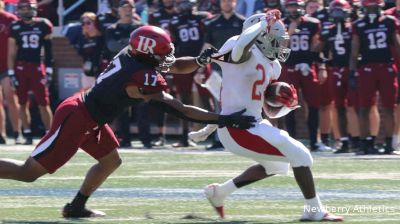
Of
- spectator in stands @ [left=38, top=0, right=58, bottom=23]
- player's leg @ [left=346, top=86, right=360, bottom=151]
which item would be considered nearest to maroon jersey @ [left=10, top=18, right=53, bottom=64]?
spectator in stands @ [left=38, top=0, right=58, bottom=23]

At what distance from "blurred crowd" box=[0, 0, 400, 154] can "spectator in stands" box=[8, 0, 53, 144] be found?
4 centimetres

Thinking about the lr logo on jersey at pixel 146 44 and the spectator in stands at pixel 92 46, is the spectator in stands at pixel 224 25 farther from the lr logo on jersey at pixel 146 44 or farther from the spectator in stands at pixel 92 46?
the lr logo on jersey at pixel 146 44

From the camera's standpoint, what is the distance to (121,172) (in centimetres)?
1234

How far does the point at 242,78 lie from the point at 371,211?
1.38 meters

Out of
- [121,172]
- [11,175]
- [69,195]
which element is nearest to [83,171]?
[121,172]

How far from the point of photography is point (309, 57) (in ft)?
49.6

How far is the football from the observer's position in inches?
336

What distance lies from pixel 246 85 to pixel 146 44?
846 millimetres

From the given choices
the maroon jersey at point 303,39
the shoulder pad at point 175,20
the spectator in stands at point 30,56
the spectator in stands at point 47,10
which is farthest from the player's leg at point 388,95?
the spectator in stands at point 47,10

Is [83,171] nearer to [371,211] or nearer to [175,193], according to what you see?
[175,193]

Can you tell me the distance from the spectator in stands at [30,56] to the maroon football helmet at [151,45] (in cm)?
816

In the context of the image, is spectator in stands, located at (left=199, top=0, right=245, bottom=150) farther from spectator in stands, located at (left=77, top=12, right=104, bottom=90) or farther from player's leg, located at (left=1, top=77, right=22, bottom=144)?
player's leg, located at (left=1, top=77, right=22, bottom=144)

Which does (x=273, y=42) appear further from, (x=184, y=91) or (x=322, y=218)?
(x=184, y=91)

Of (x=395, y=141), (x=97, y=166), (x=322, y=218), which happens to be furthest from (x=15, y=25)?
(x=322, y=218)
